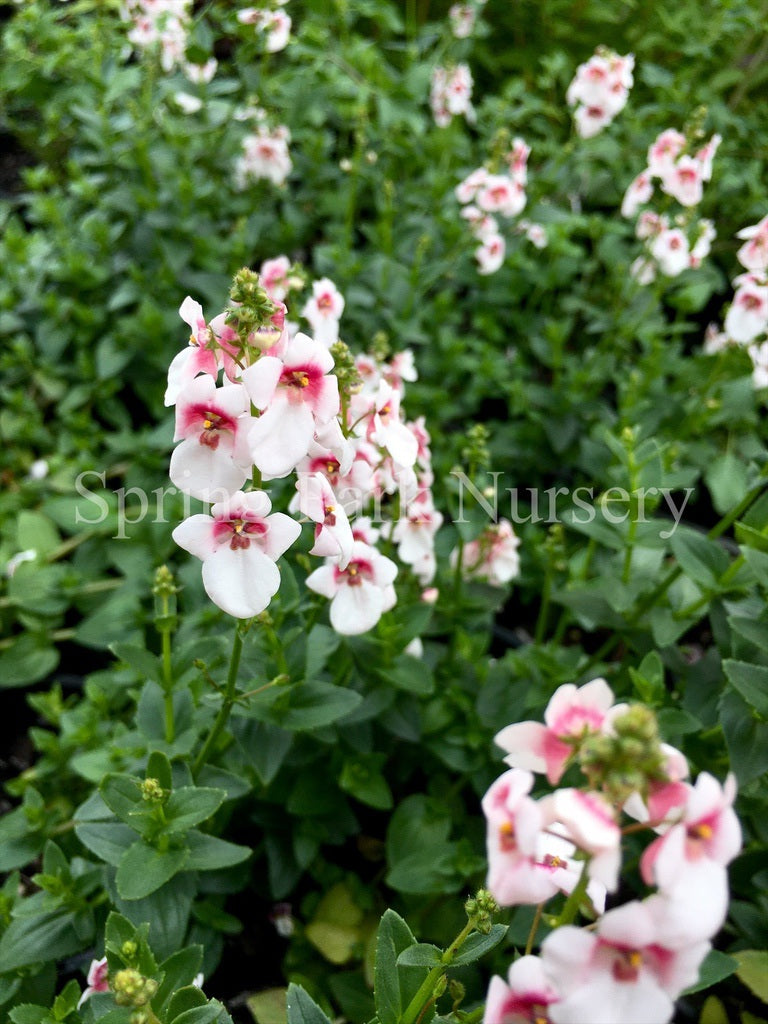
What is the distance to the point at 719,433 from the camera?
287 centimetres

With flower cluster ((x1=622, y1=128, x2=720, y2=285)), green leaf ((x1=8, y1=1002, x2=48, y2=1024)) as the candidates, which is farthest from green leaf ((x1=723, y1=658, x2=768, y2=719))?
flower cluster ((x1=622, y1=128, x2=720, y2=285))

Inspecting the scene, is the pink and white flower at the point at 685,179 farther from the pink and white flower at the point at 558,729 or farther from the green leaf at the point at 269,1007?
the green leaf at the point at 269,1007

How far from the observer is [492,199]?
8.55 ft

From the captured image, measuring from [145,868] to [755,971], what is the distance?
44.9 inches

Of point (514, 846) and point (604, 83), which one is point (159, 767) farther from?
point (604, 83)

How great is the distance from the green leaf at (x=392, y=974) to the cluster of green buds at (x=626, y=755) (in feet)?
1.71

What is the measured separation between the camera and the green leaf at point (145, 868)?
1.26 metres

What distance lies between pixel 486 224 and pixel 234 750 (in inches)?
71.7

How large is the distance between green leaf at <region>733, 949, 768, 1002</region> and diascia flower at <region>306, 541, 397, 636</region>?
0.96m

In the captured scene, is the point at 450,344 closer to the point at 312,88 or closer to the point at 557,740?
the point at 312,88

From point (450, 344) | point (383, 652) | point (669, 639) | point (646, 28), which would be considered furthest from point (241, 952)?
point (646, 28)

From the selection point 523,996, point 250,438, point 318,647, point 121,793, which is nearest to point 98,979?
point 121,793

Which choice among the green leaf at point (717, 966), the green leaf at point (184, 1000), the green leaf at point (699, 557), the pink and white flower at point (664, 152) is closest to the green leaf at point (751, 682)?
the green leaf at point (699, 557)

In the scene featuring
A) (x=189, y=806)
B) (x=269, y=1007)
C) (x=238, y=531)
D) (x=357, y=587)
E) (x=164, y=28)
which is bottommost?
(x=269, y=1007)
